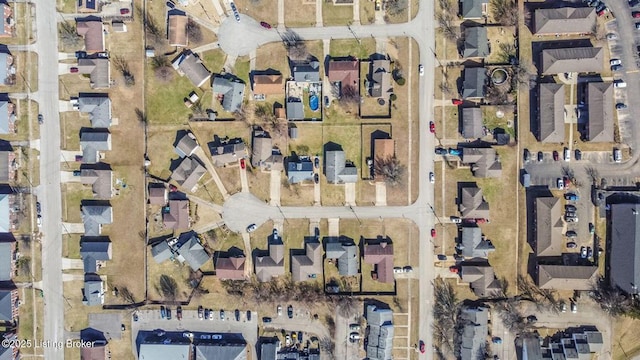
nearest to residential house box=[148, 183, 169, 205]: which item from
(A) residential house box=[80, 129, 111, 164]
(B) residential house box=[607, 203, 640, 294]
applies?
(A) residential house box=[80, 129, 111, 164]

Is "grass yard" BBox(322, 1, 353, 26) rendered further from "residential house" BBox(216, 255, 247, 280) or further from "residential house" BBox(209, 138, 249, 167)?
"residential house" BBox(216, 255, 247, 280)

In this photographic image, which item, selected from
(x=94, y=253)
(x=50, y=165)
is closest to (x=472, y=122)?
(x=94, y=253)

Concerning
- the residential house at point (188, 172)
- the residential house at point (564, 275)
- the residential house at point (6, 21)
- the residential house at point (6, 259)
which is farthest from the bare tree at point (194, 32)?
the residential house at point (564, 275)

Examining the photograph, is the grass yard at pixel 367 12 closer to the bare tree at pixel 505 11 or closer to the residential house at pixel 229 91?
the bare tree at pixel 505 11

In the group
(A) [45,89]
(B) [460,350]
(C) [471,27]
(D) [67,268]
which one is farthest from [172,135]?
(B) [460,350]

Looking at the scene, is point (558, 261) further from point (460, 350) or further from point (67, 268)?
point (67, 268)
